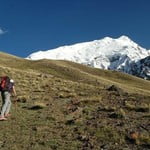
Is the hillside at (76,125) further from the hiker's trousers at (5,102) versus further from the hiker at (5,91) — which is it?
the hiker at (5,91)

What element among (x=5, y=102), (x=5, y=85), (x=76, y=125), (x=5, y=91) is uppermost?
(x=5, y=85)

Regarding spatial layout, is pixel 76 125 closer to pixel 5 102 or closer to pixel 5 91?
pixel 5 102

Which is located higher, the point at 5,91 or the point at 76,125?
the point at 5,91

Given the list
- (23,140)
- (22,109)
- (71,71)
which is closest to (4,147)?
(23,140)

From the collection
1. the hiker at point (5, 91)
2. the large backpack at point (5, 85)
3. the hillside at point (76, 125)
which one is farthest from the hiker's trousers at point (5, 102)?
the hillside at point (76, 125)

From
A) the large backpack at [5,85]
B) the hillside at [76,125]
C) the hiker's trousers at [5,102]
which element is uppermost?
the large backpack at [5,85]

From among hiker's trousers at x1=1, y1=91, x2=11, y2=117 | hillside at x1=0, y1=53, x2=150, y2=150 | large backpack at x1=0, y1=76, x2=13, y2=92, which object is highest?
large backpack at x1=0, y1=76, x2=13, y2=92

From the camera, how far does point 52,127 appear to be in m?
20.8

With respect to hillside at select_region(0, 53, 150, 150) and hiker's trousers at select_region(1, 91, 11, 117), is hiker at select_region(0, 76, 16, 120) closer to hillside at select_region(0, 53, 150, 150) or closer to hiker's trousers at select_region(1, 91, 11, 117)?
hiker's trousers at select_region(1, 91, 11, 117)

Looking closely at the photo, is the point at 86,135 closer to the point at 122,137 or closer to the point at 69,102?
the point at 122,137

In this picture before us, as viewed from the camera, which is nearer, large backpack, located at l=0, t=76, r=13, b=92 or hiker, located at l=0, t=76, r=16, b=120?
hiker, located at l=0, t=76, r=16, b=120

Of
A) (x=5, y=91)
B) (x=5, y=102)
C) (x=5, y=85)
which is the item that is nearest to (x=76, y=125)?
(x=5, y=102)

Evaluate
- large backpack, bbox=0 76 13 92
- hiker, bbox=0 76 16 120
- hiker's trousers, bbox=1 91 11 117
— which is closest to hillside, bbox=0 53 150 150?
hiker's trousers, bbox=1 91 11 117

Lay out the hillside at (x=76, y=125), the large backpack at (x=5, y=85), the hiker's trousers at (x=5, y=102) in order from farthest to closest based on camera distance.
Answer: the large backpack at (x=5, y=85) → the hiker's trousers at (x=5, y=102) → the hillside at (x=76, y=125)
